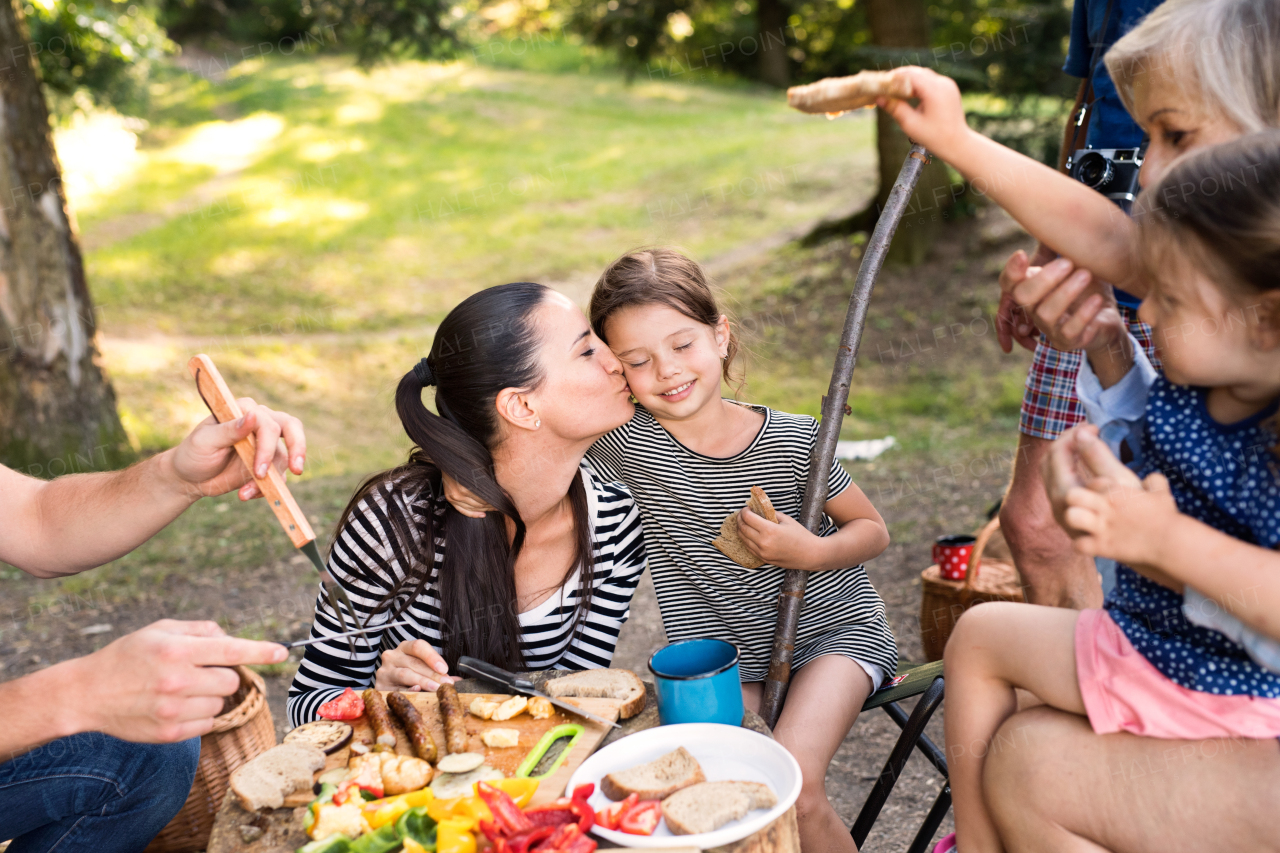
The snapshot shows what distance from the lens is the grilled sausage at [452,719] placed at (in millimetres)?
1626

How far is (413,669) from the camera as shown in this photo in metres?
2.01

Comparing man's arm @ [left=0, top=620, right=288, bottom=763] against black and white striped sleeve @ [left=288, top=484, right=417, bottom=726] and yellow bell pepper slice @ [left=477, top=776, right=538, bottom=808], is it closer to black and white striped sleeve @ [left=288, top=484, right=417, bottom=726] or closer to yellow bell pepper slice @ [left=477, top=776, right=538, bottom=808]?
yellow bell pepper slice @ [left=477, top=776, right=538, bottom=808]

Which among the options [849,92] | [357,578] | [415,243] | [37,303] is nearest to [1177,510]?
[849,92]

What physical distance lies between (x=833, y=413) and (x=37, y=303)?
5.71 m

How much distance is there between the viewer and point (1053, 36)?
7.89m

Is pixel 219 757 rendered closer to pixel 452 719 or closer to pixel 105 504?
pixel 105 504

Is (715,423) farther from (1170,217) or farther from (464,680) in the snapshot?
(1170,217)

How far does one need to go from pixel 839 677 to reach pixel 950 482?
3.76m

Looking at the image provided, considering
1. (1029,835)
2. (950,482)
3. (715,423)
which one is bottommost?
(950,482)

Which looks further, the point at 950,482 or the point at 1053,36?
the point at 1053,36

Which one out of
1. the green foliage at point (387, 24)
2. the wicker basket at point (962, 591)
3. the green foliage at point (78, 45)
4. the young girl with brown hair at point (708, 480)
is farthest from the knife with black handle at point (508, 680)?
the green foliage at point (387, 24)

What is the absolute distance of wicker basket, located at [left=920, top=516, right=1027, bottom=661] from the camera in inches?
128

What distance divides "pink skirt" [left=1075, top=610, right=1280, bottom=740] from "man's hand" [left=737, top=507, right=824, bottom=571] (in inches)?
26.6

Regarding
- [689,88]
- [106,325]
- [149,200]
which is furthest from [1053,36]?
[689,88]
